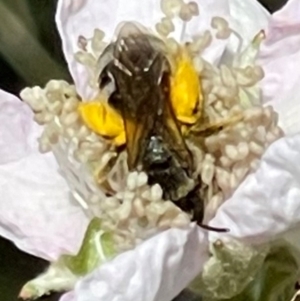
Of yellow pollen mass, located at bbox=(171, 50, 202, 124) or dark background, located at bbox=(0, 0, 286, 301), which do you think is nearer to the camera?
yellow pollen mass, located at bbox=(171, 50, 202, 124)

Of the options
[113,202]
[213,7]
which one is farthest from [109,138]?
[213,7]

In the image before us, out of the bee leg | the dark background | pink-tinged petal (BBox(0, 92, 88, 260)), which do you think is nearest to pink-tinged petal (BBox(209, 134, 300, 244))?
the bee leg

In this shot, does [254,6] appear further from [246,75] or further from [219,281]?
[219,281]

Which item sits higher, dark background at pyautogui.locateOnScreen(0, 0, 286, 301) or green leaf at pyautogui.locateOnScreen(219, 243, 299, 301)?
dark background at pyautogui.locateOnScreen(0, 0, 286, 301)

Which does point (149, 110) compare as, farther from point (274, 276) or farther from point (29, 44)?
point (29, 44)

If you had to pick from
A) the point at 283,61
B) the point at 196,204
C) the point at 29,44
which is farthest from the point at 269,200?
the point at 29,44

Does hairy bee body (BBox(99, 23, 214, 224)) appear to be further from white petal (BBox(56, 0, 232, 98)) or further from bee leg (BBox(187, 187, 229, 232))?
white petal (BBox(56, 0, 232, 98))
